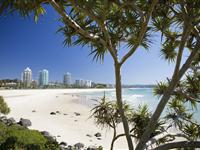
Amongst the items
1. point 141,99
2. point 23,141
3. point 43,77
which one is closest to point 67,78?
point 43,77

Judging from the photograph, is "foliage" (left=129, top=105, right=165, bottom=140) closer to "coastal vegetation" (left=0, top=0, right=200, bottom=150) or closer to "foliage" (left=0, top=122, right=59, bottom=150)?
"coastal vegetation" (left=0, top=0, right=200, bottom=150)

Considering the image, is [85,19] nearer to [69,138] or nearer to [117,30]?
[117,30]

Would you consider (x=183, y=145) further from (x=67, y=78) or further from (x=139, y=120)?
(x=67, y=78)

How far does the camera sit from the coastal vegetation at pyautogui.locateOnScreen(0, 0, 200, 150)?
3037mm

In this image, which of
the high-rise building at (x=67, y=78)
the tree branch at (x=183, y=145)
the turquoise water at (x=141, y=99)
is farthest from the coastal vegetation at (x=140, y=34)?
the high-rise building at (x=67, y=78)

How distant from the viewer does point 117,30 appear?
12.4 feet

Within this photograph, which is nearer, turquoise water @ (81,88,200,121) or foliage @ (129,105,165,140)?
foliage @ (129,105,165,140)

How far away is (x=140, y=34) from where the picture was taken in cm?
314

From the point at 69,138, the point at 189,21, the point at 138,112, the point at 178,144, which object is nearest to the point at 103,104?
the point at 138,112

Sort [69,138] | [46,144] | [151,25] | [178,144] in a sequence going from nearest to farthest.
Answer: [178,144] < [151,25] < [46,144] < [69,138]

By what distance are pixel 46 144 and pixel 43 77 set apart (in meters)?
150

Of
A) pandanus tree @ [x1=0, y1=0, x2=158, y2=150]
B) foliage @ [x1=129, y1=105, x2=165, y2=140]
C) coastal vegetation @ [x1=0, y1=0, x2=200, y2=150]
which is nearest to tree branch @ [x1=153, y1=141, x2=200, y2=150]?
coastal vegetation @ [x1=0, y1=0, x2=200, y2=150]

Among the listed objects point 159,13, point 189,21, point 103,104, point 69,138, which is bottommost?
point 69,138

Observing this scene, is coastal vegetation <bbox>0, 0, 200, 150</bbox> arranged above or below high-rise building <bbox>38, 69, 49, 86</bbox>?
below
